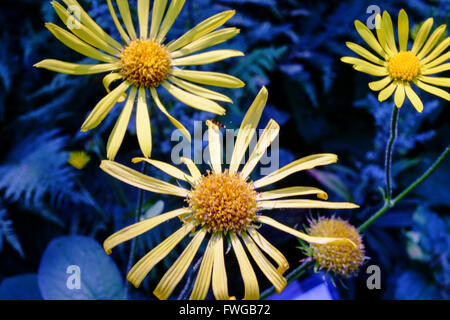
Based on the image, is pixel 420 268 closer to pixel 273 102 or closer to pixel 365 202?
pixel 365 202

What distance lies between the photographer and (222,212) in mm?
1466

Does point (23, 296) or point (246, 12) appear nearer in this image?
point (23, 296)

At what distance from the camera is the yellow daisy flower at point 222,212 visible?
1.30 metres

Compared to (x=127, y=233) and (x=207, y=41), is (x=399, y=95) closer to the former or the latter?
(x=207, y=41)

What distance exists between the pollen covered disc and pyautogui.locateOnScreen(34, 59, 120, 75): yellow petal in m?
0.06

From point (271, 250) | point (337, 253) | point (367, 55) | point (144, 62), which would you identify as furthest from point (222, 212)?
point (367, 55)

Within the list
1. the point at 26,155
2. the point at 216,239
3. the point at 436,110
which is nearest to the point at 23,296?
the point at 26,155

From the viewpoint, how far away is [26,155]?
7.59ft

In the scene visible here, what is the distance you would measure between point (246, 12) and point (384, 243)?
194 centimetres

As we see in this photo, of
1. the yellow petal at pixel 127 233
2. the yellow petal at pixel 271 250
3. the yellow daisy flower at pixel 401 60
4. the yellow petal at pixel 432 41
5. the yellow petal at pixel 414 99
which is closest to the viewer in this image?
the yellow petal at pixel 127 233

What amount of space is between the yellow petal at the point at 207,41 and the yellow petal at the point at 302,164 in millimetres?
570

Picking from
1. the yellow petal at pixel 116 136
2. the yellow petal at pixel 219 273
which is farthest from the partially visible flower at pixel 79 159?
the yellow petal at pixel 219 273

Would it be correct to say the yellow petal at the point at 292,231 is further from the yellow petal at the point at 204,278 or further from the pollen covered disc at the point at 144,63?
the pollen covered disc at the point at 144,63

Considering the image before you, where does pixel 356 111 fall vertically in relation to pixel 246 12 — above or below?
below
